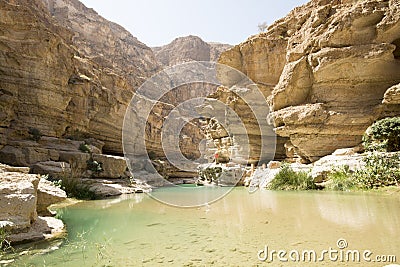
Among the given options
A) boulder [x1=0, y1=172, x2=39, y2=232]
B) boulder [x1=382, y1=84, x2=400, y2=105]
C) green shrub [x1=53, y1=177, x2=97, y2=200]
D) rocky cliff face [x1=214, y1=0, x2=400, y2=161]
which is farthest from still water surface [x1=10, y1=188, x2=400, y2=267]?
rocky cliff face [x1=214, y1=0, x2=400, y2=161]

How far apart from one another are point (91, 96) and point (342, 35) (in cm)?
2265

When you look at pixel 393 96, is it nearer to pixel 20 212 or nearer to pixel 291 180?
pixel 291 180

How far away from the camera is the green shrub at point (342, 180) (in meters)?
10.9

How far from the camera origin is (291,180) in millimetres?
13469

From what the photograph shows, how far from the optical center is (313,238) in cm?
393

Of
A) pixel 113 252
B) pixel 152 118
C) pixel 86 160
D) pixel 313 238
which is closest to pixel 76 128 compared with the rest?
pixel 86 160

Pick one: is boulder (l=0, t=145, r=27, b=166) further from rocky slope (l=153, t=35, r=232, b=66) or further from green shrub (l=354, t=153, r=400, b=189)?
rocky slope (l=153, t=35, r=232, b=66)

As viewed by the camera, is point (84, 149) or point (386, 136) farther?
point (84, 149)

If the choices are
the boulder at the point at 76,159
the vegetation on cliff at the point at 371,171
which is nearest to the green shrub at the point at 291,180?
the vegetation on cliff at the point at 371,171

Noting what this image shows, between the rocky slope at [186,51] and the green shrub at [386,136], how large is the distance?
7148 centimetres

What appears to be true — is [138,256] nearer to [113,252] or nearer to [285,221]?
[113,252]

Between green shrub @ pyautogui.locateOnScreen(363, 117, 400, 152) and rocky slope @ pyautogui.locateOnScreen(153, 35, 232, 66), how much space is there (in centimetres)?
7148

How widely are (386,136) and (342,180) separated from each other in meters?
3.53

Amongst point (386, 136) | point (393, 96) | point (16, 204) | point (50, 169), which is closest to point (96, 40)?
point (50, 169)
